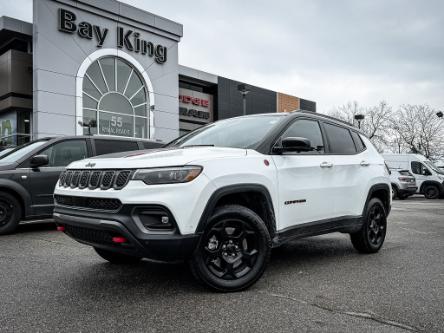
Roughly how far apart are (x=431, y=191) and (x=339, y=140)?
17552 mm

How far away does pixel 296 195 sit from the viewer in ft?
14.9

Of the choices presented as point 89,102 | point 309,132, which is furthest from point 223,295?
point 89,102

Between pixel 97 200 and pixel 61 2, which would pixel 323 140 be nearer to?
pixel 97 200

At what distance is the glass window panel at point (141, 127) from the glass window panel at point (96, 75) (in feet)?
10.0

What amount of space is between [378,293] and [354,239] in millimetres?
1883

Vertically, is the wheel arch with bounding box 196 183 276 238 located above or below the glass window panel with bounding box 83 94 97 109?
below

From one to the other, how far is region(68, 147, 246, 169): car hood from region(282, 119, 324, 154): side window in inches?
36.4

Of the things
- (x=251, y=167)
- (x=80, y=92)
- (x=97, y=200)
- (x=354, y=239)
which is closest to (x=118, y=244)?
(x=97, y=200)

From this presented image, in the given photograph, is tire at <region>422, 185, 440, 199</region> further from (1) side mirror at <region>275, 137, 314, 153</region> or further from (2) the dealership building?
(1) side mirror at <region>275, 137, 314, 153</region>

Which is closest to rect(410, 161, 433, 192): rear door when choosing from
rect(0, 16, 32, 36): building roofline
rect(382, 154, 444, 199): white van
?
rect(382, 154, 444, 199): white van

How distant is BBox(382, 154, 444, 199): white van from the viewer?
20672 millimetres

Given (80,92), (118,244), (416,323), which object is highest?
(80,92)

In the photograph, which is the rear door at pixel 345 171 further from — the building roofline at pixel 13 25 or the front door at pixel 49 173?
the building roofline at pixel 13 25

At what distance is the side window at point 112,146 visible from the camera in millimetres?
8320
